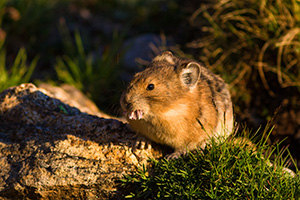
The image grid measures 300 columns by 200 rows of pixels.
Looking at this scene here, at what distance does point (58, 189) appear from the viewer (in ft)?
13.7

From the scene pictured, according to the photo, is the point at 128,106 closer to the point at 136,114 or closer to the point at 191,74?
the point at 136,114

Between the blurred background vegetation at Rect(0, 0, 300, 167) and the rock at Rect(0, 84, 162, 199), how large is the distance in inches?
26.5

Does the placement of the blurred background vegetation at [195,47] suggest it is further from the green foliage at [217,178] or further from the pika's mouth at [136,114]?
the green foliage at [217,178]

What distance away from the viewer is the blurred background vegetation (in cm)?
773

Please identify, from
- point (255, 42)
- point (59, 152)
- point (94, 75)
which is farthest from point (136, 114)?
point (94, 75)

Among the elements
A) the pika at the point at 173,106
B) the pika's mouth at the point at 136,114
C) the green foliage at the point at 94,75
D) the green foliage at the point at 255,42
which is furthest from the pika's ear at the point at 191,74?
the green foliage at the point at 94,75

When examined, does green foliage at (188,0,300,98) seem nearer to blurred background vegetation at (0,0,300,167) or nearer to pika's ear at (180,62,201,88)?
blurred background vegetation at (0,0,300,167)

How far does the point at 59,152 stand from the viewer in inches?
173

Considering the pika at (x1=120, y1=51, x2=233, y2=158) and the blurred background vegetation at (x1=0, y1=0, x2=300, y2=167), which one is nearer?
the pika at (x1=120, y1=51, x2=233, y2=158)

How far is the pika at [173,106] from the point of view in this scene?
4.09m

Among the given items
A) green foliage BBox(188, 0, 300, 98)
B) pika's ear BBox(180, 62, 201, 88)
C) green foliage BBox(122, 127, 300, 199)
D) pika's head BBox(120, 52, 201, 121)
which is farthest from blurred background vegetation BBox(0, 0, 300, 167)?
green foliage BBox(122, 127, 300, 199)

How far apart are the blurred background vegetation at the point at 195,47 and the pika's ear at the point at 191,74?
44.9 inches

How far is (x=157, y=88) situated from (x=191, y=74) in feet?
1.61

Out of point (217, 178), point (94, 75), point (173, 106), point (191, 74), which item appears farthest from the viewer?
point (94, 75)
